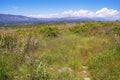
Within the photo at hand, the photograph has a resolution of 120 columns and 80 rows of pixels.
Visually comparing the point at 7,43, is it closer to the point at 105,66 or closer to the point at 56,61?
the point at 56,61

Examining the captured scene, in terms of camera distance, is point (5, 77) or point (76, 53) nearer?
point (5, 77)

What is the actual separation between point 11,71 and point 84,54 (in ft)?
15.7

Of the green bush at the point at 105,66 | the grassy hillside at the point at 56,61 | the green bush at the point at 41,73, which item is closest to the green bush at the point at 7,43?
the grassy hillside at the point at 56,61

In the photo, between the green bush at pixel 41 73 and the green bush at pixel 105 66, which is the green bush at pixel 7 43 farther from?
the green bush at pixel 105 66

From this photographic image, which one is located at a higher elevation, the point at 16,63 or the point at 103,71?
the point at 16,63

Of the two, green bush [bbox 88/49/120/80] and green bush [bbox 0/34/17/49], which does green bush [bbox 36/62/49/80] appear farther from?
green bush [bbox 88/49/120/80]

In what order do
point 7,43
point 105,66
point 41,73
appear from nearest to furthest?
1. point 41,73
2. point 105,66
3. point 7,43

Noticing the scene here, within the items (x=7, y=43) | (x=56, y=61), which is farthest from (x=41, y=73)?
(x=7, y=43)

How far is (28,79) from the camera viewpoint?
18.5 feet

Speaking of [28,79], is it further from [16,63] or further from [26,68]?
[16,63]

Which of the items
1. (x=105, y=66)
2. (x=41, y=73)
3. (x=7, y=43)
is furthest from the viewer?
(x=7, y=43)

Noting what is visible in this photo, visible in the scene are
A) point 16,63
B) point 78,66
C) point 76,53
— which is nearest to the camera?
point 16,63

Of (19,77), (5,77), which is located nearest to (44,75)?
(19,77)

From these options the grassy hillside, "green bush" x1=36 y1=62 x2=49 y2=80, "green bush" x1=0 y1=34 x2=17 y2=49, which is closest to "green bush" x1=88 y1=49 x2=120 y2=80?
the grassy hillside
